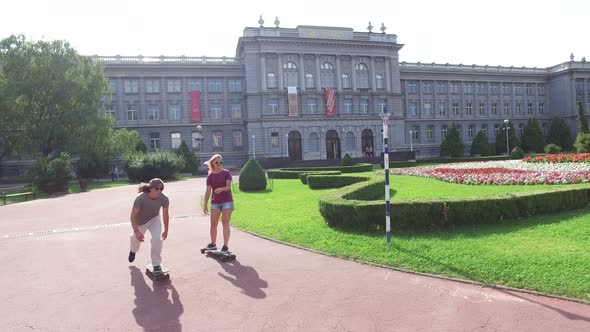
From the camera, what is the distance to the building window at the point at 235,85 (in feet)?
200

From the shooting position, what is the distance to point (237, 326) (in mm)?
5199

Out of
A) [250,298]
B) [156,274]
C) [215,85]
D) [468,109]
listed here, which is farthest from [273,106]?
[250,298]

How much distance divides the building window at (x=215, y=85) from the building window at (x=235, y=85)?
4.90 ft

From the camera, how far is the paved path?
17.0ft

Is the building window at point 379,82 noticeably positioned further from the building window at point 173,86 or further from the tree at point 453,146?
the building window at point 173,86

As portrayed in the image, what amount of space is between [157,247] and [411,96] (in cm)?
6822

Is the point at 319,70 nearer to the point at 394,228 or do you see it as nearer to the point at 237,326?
the point at 394,228

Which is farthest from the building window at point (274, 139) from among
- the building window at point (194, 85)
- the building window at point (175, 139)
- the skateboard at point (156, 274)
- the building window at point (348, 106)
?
the skateboard at point (156, 274)

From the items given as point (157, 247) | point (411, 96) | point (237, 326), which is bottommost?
point (237, 326)

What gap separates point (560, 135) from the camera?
221 ft

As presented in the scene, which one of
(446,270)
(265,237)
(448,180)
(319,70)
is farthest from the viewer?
(319,70)

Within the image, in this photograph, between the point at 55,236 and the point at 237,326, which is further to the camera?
the point at 55,236

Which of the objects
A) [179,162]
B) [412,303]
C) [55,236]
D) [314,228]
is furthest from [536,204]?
[179,162]

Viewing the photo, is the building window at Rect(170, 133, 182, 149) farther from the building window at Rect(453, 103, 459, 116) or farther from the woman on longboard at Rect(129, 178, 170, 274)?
the woman on longboard at Rect(129, 178, 170, 274)
